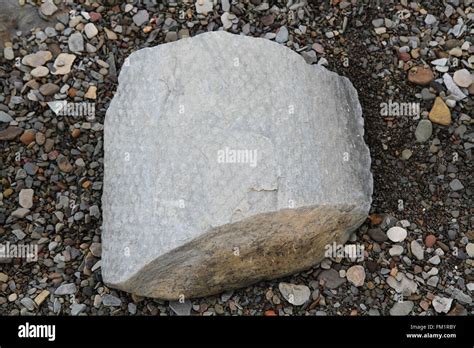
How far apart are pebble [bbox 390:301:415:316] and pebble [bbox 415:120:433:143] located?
87cm

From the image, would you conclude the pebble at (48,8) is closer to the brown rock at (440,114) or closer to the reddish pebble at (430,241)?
the brown rock at (440,114)

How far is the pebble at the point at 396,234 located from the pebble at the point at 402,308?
0.31m

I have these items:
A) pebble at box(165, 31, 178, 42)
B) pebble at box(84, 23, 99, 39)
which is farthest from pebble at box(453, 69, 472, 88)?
pebble at box(84, 23, 99, 39)

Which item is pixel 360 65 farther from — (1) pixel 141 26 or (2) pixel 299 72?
(1) pixel 141 26

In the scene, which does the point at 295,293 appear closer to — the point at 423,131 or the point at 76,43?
the point at 423,131

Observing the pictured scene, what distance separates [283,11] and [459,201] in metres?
1.44

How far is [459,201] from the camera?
3705mm

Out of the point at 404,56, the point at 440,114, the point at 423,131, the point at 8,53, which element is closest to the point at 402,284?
the point at 423,131

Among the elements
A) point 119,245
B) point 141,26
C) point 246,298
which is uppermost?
point 141,26

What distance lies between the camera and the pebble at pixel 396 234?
361 cm

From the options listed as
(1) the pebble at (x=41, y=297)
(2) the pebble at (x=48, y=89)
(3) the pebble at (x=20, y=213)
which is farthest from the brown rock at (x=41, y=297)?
(2) the pebble at (x=48, y=89)

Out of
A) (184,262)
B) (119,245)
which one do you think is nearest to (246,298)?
(184,262)

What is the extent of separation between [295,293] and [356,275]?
1.01 ft

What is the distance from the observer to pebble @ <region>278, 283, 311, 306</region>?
11.3 feet
